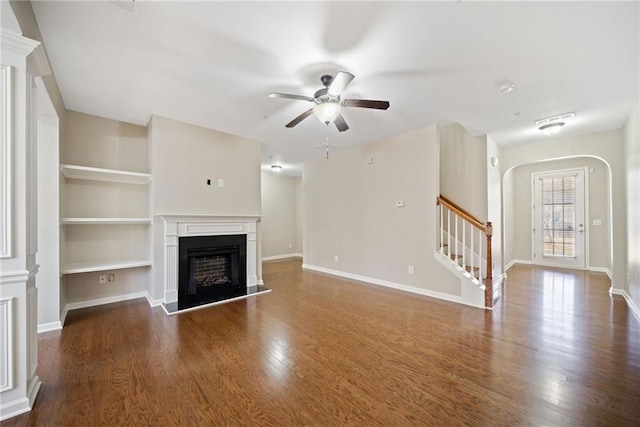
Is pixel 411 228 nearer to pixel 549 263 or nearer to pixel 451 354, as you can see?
pixel 451 354

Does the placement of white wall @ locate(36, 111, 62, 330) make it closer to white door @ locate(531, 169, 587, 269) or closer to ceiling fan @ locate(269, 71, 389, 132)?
ceiling fan @ locate(269, 71, 389, 132)

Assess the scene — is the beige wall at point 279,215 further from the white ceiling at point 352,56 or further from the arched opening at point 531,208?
the arched opening at point 531,208

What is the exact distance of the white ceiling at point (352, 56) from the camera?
1841 millimetres

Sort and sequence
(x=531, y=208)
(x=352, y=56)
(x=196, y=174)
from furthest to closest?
(x=531, y=208)
(x=196, y=174)
(x=352, y=56)

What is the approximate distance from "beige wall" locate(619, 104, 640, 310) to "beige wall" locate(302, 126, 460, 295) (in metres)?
2.15

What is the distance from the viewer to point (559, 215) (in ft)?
21.1

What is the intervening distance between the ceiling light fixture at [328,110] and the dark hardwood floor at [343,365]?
90.3 inches

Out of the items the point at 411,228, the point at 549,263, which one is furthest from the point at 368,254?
the point at 549,263

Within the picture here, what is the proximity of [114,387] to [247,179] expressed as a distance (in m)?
3.32

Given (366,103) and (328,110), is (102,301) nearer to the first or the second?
(328,110)

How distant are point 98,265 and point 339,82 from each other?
3.70m

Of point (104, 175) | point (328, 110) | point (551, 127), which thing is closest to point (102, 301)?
point (104, 175)

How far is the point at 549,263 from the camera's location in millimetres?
6555

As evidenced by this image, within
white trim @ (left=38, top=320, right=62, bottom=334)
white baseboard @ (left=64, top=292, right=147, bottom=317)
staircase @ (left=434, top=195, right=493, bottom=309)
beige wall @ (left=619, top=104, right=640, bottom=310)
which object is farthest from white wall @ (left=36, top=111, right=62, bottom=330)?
beige wall @ (left=619, top=104, right=640, bottom=310)
